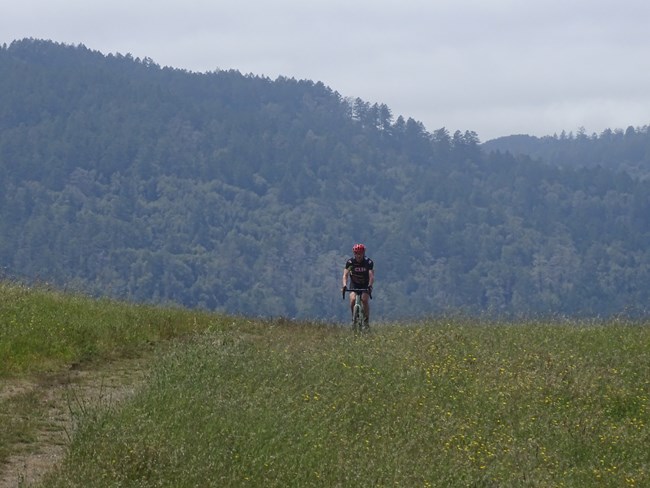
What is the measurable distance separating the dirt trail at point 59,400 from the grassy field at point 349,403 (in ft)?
0.85

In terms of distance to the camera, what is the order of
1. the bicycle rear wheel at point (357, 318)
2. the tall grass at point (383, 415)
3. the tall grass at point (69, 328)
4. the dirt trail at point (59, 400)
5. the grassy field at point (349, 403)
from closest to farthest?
the dirt trail at point (59, 400), the tall grass at point (383, 415), the grassy field at point (349, 403), the tall grass at point (69, 328), the bicycle rear wheel at point (357, 318)

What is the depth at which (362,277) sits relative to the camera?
21.5 m

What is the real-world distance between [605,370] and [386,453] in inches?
232

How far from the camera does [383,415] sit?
44.9 feet

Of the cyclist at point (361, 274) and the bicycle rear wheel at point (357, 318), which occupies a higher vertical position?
the cyclist at point (361, 274)

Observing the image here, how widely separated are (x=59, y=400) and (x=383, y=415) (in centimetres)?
391

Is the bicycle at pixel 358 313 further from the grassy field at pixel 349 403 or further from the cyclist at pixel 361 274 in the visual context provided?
the grassy field at pixel 349 403

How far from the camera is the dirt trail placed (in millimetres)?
10188

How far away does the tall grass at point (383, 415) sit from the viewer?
35.0ft

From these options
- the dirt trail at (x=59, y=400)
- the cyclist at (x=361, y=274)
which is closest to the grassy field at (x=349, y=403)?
the dirt trail at (x=59, y=400)

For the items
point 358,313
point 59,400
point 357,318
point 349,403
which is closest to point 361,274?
point 358,313

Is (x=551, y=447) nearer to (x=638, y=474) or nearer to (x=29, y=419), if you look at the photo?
(x=638, y=474)

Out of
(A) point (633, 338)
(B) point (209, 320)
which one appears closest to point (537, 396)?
(A) point (633, 338)

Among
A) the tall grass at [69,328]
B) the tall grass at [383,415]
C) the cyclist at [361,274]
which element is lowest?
the tall grass at [383,415]
